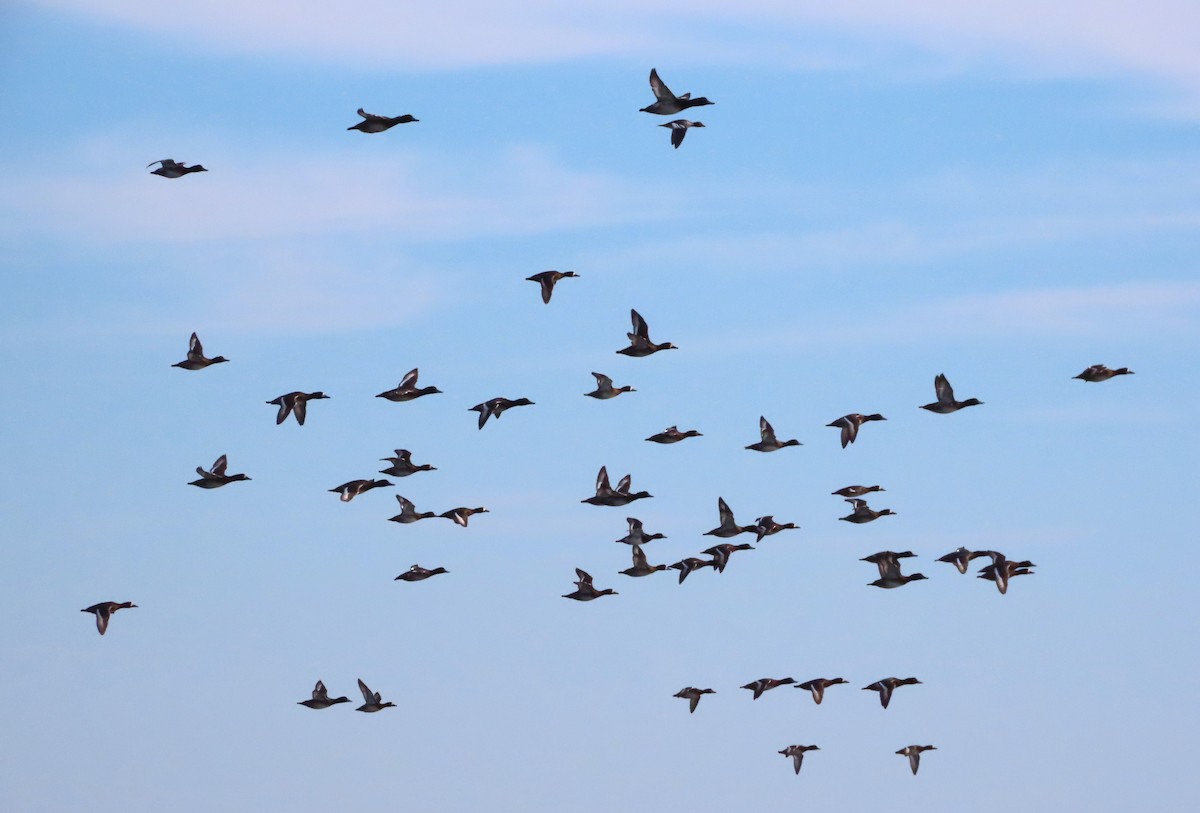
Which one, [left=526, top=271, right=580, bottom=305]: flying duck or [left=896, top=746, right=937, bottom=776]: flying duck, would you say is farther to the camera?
[left=896, top=746, right=937, bottom=776]: flying duck

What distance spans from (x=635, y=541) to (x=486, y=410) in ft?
26.6

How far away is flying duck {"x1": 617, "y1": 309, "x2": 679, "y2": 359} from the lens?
78500mm

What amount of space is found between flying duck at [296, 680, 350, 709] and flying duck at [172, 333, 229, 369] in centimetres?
1775

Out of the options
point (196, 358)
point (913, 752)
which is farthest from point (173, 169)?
point (913, 752)

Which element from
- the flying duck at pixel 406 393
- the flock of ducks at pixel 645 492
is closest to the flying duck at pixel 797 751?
the flock of ducks at pixel 645 492

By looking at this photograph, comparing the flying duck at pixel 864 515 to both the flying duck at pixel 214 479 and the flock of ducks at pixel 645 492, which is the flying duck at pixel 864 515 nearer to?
the flock of ducks at pixel 645 492

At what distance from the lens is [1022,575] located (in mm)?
79375

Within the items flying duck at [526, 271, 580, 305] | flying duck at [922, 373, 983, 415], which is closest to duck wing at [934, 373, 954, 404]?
flying duck at [922, 373, 983, 415]

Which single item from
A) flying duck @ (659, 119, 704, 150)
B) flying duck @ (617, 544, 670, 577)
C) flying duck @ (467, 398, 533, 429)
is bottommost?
flying duck @ (617, 544, 670, 577)

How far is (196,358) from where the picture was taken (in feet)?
259

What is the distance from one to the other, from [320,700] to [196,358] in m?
18.7

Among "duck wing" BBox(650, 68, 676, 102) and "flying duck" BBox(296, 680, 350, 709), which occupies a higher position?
"duck wing" BBox(650, 68, 676, 102)

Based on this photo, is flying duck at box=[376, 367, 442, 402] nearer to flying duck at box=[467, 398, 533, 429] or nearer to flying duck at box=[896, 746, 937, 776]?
flying duck at box=[467, 398, 533, 429]

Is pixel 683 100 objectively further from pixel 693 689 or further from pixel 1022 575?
pixel 693 689
